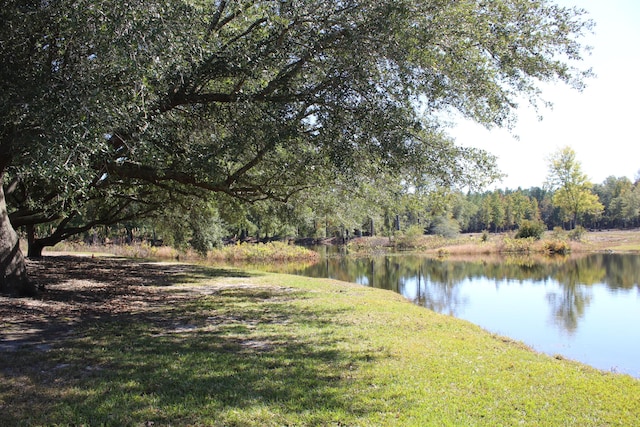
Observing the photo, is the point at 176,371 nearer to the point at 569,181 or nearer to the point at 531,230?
the point at 531,230

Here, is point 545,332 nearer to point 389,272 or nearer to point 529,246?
point 389,272

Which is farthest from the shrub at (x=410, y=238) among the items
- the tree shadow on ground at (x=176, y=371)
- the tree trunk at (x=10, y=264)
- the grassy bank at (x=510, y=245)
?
the tree trunk at (x=10, y=264)

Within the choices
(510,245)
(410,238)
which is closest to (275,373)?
(510,245)

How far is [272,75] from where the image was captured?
8656 mm

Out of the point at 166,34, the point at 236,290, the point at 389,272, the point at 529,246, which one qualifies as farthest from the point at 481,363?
the point at 529,246

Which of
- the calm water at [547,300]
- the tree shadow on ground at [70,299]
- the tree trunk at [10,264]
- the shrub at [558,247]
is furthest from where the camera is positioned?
the shrub at [558,247]

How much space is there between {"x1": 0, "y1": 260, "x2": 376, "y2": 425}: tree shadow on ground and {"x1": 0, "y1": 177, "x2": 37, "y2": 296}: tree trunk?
1692 millimetres

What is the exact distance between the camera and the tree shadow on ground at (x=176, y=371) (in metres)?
4.35

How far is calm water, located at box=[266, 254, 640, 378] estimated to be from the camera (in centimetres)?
1102

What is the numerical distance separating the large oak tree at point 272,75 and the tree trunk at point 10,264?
0.31 ft

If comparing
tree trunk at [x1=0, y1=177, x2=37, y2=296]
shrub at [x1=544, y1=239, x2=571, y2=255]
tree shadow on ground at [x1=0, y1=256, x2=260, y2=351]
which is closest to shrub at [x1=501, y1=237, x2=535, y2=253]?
shrub at [x1=544, y1=239, x2=571, y2=255]

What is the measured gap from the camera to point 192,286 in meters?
14.8

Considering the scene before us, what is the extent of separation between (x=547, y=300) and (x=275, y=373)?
15.2 m

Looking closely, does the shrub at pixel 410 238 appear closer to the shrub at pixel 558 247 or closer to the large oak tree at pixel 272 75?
the shrub at pixel 558 247
